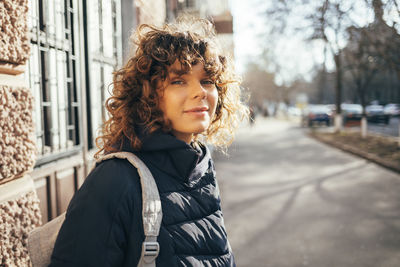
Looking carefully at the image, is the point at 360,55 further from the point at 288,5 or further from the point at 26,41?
the point at 26,41

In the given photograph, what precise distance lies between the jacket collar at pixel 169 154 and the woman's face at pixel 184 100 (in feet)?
0.27

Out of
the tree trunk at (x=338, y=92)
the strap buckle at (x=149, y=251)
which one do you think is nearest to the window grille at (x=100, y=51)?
the strap buckle at (x=149, y=251)

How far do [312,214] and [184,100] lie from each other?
5193mm

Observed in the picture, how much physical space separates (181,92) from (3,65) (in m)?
0.88

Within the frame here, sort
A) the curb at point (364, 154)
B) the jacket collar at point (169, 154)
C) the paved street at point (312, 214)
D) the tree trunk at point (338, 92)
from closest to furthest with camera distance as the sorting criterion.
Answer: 1. the jacket collar at point (169, 154)
2. the paved street at point (312, 214)
3. the curb at point (364, 154)
4. the tree trunk at point (338, 92)

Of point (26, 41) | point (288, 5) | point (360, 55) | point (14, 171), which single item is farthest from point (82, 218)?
point (360, 55)

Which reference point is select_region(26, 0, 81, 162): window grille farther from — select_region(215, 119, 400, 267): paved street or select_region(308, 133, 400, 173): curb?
select_region(308, 133, 400, 173): curb

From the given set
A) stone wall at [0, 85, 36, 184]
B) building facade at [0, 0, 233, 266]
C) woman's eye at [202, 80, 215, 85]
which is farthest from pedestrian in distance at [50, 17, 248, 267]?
stone wall at [0, 85, 36, 184]

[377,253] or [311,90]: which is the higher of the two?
[311,90]

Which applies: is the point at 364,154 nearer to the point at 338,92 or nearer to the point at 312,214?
the point at 312,214

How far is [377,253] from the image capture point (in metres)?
4.46

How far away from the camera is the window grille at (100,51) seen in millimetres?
3934

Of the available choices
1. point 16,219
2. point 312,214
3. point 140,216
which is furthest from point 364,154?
point 140,216

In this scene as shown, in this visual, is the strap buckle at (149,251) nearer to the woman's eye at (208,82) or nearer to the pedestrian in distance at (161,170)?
the pedestrian in distance at (161,170)
